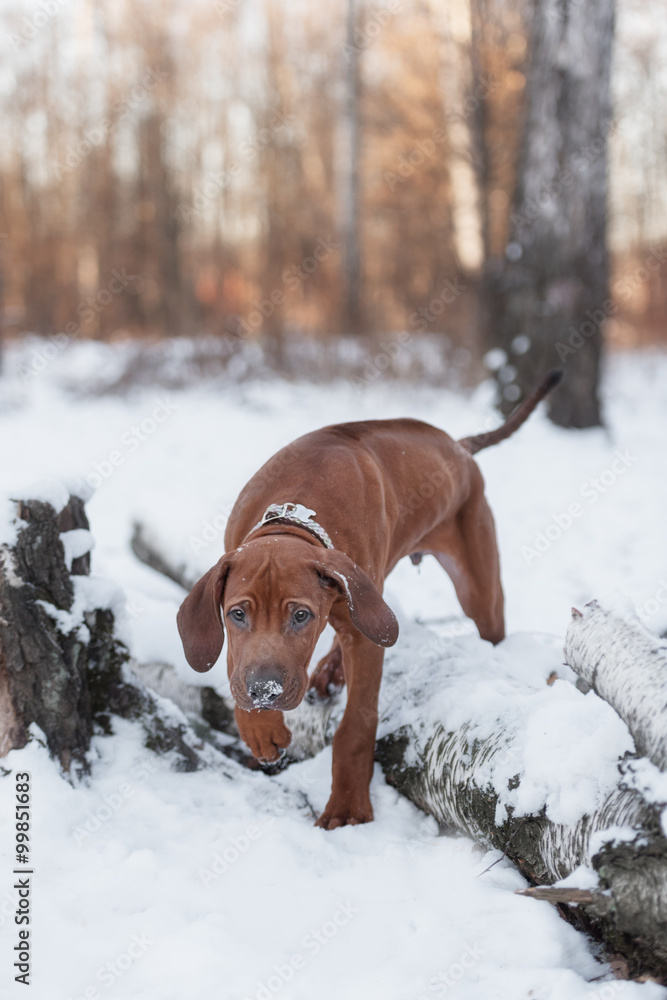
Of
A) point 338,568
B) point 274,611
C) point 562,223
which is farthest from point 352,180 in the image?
point 274,611

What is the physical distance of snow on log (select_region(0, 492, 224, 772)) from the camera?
2375 millimetres

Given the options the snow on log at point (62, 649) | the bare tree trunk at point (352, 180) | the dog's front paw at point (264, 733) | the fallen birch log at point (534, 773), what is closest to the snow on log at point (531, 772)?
the fallen birch log at point (534, 773)

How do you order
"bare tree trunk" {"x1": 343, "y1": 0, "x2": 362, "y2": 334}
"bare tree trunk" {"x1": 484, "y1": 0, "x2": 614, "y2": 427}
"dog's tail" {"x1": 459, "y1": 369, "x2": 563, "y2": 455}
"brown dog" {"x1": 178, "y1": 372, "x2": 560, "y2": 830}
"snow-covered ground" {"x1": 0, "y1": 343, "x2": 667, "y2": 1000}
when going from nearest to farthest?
1. "snow-covered ground" {"x1": 0, "y1": 343, "x2": 667, "y2": 1000}
2. "brown dog" {"x1": 178, "y1": 372, "x2": 560, "y2": 830}
3. "dog's tail" {"x1": 459, "y1": 369, "x2": 563, "y2": 455}
4. "bare tree trunk" {"x1": 484, "y1": 0, "x2": 614, "y2": 427}
5. "bare tree trunk" {"x1": 343, "y1": 0, "x2": 362, "y2": 334}

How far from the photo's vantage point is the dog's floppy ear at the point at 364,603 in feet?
7.11

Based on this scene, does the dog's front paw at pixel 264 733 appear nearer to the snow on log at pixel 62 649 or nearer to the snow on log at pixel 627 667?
the snow on log at pixel 62 649

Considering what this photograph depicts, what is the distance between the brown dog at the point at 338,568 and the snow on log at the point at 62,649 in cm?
42

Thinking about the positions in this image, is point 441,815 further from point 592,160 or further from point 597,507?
point 592,160

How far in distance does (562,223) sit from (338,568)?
5.71 metres

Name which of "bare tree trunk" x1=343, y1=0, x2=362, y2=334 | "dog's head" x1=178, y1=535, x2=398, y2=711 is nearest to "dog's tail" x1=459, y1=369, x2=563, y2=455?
"dog's head" x1=178, y1=535, x2=398, y2=711

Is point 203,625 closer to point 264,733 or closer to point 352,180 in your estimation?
point 264,733

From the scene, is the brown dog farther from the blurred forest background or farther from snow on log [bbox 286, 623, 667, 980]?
the blurred forest background

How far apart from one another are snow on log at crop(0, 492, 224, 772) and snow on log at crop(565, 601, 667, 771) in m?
1.35

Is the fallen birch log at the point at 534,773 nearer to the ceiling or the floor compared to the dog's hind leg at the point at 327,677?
nearer to the ceiling

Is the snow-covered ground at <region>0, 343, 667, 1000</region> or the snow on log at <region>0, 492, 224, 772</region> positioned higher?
the snow on log at <region>0, 492, 224, 772</region>
